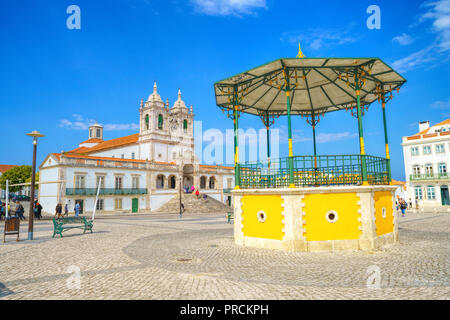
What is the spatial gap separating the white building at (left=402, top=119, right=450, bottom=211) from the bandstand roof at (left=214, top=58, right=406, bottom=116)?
1299 inches

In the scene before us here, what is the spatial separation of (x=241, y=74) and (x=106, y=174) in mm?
33492

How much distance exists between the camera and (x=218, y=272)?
7020mm

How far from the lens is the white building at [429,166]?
39656 mm

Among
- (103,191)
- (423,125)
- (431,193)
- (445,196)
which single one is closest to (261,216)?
(103,191)

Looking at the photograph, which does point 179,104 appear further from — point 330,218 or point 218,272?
point 218,272

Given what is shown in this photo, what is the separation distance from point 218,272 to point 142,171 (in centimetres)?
3953

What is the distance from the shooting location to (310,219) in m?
9.52

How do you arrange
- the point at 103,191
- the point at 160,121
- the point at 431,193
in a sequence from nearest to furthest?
the point at 103,191 < the point at 431,193 < the point at 160,121

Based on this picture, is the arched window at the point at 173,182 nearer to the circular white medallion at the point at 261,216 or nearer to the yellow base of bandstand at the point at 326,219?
the circular white medallion at the point at 261,216

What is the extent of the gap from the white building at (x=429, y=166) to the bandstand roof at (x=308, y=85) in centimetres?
3300

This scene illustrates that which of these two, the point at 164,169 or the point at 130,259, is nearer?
the point at 130,259

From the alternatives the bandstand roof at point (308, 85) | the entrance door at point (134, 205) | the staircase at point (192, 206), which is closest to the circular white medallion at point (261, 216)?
the bandstand roof at point (308, 85)

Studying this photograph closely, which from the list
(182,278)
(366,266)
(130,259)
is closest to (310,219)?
(366,266)
